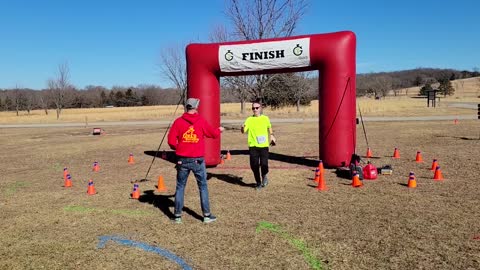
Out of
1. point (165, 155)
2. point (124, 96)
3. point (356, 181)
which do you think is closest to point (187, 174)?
point (356, 181)

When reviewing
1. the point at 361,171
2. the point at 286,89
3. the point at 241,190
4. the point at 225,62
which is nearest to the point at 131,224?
the point at 241,190

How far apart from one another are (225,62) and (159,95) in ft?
370

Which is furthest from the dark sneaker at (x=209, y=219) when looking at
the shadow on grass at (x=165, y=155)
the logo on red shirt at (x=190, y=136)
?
the shadow on grass at (x=165, y=155)

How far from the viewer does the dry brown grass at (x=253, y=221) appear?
5.05 meters

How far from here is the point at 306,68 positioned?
11828 mm

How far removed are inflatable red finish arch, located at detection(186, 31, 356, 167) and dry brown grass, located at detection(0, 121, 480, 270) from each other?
124 centimetres

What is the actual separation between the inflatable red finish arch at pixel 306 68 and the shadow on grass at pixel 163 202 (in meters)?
3.78

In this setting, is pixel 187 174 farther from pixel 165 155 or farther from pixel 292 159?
pixel 165 155

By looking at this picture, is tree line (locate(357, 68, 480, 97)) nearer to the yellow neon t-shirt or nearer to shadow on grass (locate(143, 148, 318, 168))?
shadow on grass (locate(143, 148, 318, 168))

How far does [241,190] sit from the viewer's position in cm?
892

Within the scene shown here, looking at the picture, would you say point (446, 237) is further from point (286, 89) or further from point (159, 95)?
point (159, 95)

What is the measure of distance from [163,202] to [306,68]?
19.7ft

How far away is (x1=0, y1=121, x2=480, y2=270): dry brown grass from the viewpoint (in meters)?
5.05

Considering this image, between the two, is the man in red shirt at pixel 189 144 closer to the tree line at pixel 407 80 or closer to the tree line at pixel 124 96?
the tree line at pixel 124 96
